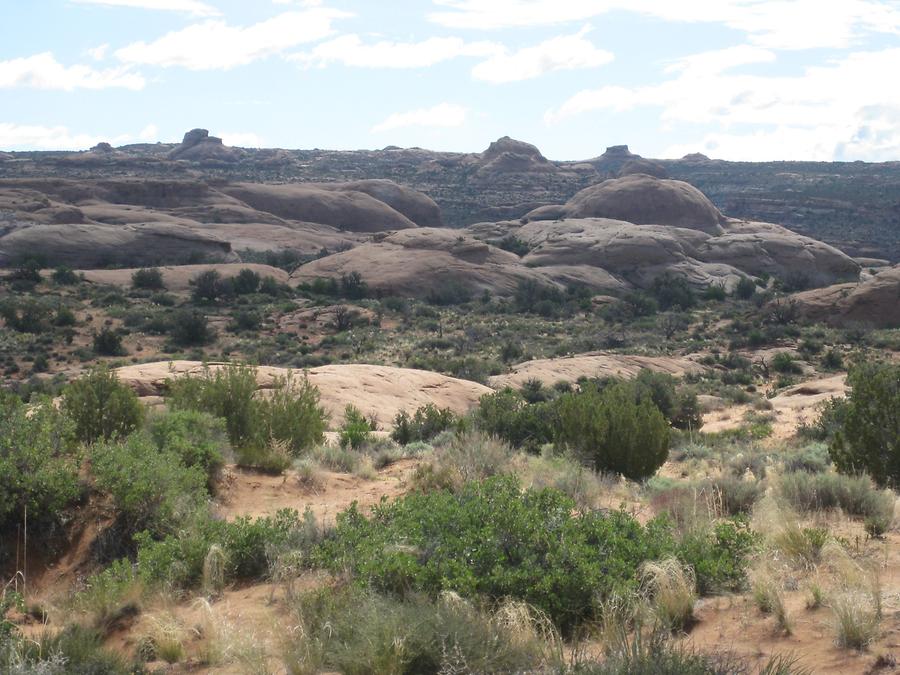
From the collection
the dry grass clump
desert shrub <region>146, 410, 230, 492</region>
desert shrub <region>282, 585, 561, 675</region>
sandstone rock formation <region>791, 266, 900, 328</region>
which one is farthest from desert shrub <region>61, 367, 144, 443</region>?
sandstone rock formation <region>791, 266, 900, 328</region>

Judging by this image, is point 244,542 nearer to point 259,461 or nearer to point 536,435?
point 259,461

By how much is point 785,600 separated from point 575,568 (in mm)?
1337

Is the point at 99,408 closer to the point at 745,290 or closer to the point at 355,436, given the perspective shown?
the point at 355,436

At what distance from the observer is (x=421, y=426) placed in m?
14.9

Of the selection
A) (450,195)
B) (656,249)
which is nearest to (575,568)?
(656,249)

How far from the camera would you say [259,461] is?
10070 mm

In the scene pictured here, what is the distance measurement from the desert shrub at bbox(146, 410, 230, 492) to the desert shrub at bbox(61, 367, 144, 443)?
0.29 m

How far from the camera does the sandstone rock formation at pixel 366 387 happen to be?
1488cm

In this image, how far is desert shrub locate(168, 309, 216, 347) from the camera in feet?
109

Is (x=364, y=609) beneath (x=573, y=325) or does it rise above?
above

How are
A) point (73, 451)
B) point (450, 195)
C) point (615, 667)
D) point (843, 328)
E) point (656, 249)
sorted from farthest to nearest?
point (450, 195), point (656, 249), point (843, 328), point (73, 451), point (615, 667)

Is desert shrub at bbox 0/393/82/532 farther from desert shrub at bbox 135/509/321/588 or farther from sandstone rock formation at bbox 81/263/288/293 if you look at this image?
sandstone rock formation at bbox 81/263/288/293

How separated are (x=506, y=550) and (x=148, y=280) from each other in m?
42.2

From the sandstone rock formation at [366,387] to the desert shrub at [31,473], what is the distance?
6.18 m
